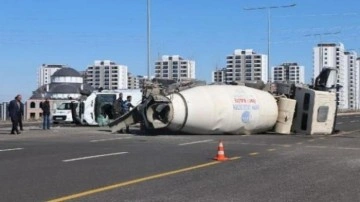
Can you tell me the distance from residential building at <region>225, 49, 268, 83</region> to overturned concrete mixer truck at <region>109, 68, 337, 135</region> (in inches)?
2261

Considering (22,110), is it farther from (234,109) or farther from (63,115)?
(63,115)

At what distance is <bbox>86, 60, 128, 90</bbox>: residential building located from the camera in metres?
101

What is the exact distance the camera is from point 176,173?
40.2 ft

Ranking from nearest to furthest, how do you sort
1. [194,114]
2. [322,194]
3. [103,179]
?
[322,194], [103,179], [194,114]

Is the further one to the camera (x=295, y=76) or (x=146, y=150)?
(x=295, y=76)

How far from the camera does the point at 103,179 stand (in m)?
11.4

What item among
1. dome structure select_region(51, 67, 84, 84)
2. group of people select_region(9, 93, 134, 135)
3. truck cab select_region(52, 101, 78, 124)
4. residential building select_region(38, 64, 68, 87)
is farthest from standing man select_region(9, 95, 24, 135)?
residential building select_region(38, 64, 68, 87)

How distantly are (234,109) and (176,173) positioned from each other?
13997 mm

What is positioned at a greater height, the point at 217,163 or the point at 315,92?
the point at 315,92

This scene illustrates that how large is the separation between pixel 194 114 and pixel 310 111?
5638 millimetres

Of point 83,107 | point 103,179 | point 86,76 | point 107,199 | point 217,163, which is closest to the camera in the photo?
point 107,199

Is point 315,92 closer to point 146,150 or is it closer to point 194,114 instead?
point 194,114

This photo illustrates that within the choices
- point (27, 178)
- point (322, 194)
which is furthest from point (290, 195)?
point (27, 178)

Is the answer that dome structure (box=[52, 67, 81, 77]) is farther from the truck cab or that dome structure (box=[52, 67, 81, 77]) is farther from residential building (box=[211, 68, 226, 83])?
the truck cab
